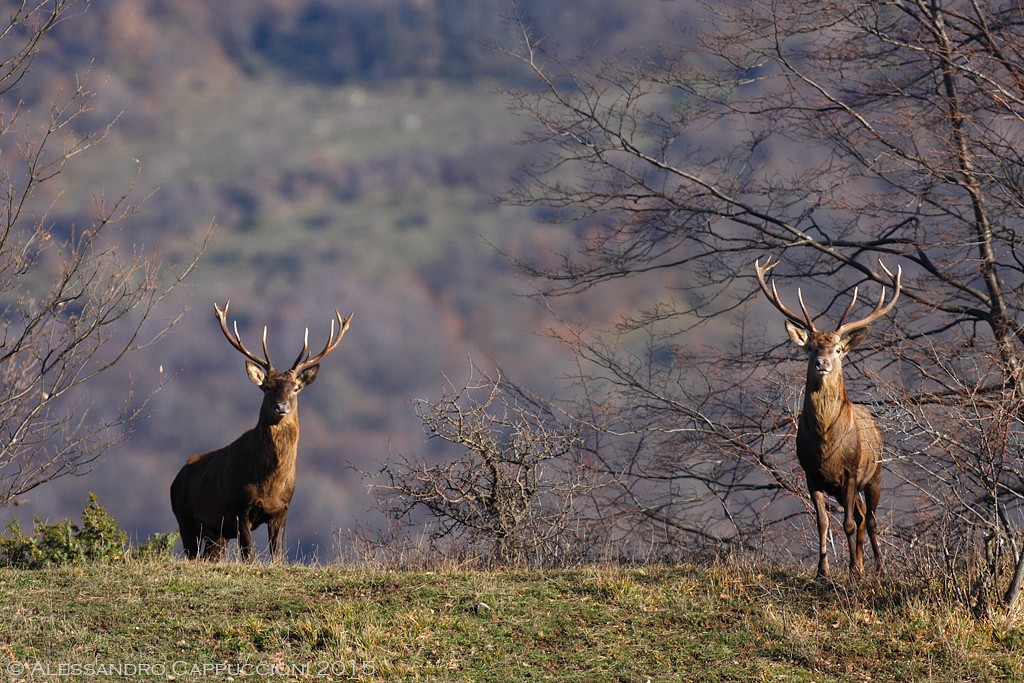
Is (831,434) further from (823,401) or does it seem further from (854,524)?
(854,524)

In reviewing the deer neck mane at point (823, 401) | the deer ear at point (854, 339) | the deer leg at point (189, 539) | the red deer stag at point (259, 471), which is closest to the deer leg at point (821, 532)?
the deer neck mane at point (823, 401)

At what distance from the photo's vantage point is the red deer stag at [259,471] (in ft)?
39.0

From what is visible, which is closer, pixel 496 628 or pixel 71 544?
pixel 496 628

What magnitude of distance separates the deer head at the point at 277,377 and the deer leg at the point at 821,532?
211 inches

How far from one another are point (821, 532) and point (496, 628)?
3233 mm

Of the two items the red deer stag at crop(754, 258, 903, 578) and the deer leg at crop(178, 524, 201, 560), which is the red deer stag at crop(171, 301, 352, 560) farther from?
the red deer stag at crop(754, 258, 903, 578)

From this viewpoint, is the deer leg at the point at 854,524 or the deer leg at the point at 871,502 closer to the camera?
the deer leg at the point at 854,524

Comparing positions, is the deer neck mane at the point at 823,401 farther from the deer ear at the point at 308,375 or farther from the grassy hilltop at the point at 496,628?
the deer ear at the point at 308,375

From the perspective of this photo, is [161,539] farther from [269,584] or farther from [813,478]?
[813,478]

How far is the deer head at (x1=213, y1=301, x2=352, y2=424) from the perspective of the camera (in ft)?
39.2

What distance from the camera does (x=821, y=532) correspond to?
9.96 m

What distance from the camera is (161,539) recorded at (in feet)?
38.8

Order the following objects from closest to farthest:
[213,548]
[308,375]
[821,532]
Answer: [821,532] → [308,375] → [213,548]

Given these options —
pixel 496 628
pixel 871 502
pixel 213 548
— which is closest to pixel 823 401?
pixel 871 502
